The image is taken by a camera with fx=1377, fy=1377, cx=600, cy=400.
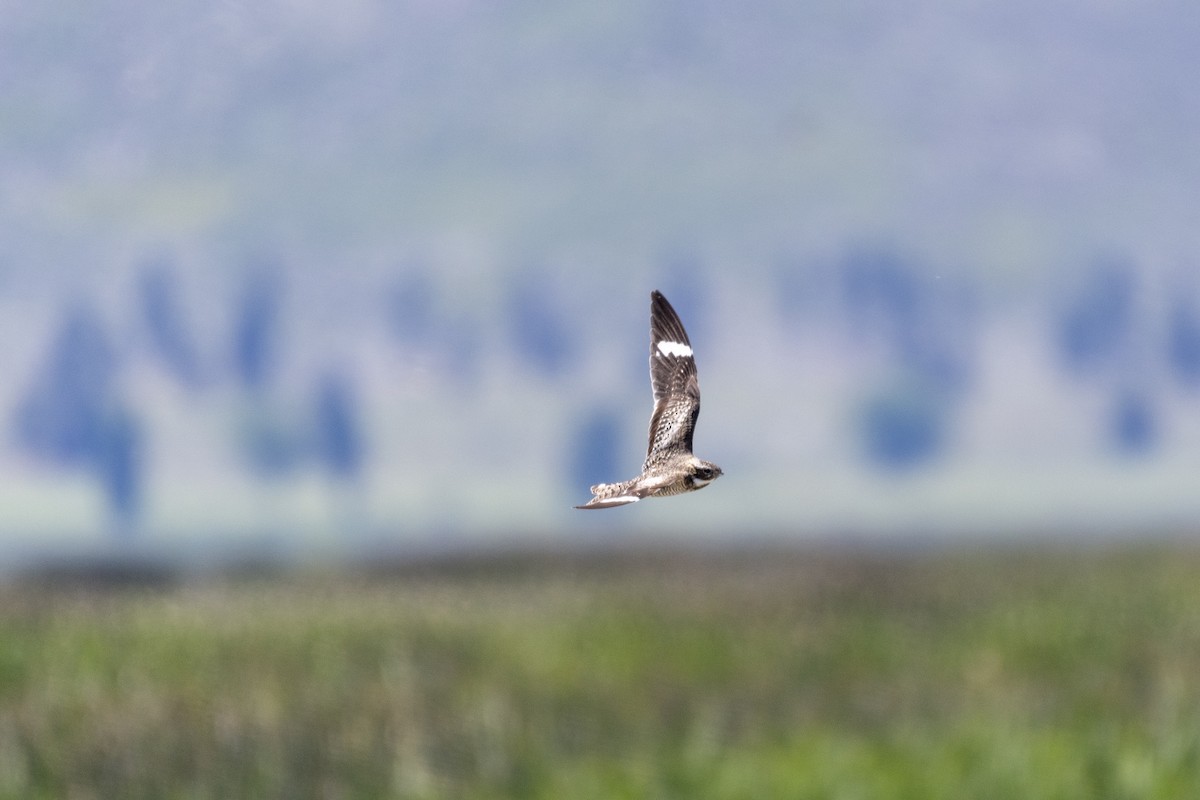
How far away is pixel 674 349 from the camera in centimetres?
271

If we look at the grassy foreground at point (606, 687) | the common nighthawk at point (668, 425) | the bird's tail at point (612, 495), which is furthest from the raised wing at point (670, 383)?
the grassy foreground at point (606, 687)

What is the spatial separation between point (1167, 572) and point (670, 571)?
16.6 meters

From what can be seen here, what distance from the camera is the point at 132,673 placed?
23.5 m

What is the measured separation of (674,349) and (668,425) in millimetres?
260

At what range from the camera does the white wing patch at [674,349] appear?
2.64 meters

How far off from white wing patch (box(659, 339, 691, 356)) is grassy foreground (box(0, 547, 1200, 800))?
611 inches

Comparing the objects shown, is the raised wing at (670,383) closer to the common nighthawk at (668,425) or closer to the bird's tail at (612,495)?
the common nighthawk at (668,425)

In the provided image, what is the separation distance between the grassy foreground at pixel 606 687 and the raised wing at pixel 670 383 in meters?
15.5

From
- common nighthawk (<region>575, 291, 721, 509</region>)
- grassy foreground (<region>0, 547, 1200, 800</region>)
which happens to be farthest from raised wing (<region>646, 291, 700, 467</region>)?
grassy foreground (<region>0, 547, 1200, 800</region>)

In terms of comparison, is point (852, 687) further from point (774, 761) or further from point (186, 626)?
point (186, 626)

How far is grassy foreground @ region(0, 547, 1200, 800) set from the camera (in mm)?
18172

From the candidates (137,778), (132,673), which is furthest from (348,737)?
(132,673)

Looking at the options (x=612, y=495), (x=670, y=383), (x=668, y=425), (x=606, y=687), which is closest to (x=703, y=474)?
(x=612, y=495)

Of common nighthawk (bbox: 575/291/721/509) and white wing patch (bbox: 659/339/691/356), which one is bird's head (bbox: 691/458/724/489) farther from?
white wing patch (bbox: 659/339/691/356)
